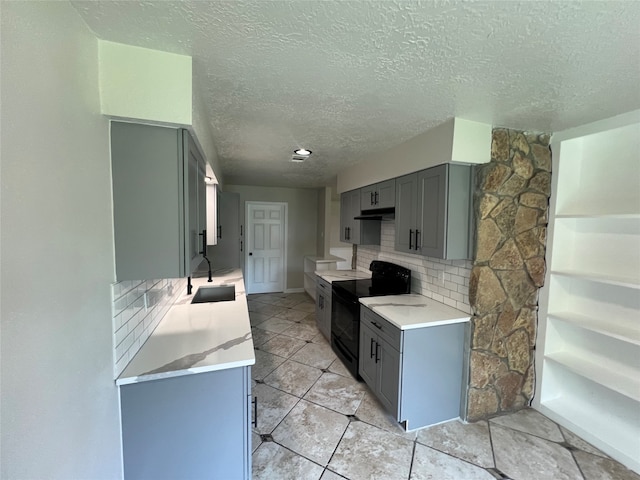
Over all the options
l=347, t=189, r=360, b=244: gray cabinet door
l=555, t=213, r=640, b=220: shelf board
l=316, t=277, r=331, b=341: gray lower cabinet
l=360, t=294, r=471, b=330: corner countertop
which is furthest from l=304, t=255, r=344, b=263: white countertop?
l=555, t=213, r=640, b=220: shelf board

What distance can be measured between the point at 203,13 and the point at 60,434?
1525 mm

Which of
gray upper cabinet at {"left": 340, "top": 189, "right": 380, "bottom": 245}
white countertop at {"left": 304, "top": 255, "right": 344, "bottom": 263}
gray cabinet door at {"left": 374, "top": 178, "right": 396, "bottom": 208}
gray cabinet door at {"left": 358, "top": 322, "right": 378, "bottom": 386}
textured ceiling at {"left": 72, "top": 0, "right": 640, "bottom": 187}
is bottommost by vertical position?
gray cabinet door at {"left": 358, "top": 322, "right": 378, "bottom": 386}

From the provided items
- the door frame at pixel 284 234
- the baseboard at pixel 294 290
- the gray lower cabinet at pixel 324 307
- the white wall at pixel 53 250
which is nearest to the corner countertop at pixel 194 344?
the white wall at pixel 53 250

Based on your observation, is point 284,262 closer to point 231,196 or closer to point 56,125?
point 231,196

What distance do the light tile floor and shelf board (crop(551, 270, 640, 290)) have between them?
126 centimetres

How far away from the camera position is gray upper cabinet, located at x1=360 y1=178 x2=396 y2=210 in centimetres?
279

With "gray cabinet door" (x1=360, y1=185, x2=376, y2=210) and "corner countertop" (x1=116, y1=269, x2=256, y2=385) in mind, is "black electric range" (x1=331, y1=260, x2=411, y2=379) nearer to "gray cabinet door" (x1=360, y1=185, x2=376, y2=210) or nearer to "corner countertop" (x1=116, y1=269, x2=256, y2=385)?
"gray cabinet door" (x1=360, y1=185, x2=376, y2=210)

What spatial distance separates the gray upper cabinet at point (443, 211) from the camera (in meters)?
2.15

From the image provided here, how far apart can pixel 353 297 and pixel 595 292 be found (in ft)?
6.53

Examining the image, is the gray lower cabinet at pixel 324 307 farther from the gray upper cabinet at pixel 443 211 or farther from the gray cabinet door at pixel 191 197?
the gray cabinet door at pixel 191 197

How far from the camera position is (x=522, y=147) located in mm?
2201

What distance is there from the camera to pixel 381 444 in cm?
203

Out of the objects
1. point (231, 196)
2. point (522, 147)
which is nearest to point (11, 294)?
point (522, 147)

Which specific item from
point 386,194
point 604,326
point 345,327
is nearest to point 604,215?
point 604,326
